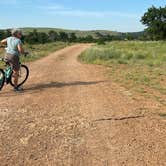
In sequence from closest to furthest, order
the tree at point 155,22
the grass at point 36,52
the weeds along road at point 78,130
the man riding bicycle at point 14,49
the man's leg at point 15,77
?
the weeds along road at point 78,130 → the man riding bicycle at point 14,49 → the man's leg at point 15,77 → the grass at point 36,52 → the tree at point 155,22

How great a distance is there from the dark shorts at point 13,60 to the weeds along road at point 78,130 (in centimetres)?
67

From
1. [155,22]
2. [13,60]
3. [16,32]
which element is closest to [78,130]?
[13,60]

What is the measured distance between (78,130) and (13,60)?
15.8 feet

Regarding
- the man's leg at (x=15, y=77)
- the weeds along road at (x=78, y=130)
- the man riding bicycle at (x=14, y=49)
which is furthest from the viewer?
the man's leg at (x=15, y=77)

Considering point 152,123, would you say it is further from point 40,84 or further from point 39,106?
point 40,84

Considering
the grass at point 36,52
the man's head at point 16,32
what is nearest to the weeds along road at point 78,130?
the man's head at point 16,32

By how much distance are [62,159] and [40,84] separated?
24.3ft

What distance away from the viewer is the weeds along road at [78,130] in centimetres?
595

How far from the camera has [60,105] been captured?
31.8 feet

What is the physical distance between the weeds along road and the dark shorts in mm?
667

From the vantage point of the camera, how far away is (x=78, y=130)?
24.3ft

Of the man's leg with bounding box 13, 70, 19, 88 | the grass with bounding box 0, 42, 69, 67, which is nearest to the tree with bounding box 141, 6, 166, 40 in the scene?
the grass with bounding box 0, 42, 69, 67

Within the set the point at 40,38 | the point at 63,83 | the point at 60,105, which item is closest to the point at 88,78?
the point at 63,83

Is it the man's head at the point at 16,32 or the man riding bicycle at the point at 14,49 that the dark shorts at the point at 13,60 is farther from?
the man's head at the point at 16,32
